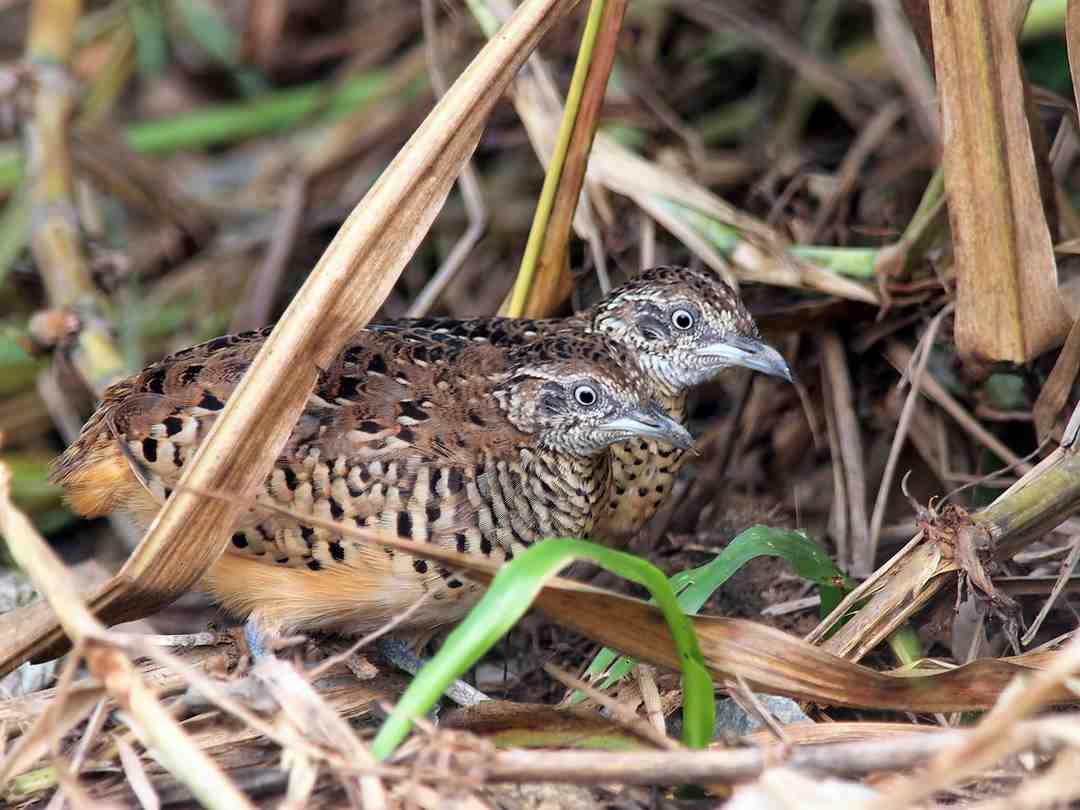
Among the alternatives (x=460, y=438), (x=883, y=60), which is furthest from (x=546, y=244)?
(x=883, y=60)

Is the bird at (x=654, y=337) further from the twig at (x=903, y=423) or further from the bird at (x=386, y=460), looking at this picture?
the twig at (x=903, y=423)

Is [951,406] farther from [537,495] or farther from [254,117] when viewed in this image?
[254,117]

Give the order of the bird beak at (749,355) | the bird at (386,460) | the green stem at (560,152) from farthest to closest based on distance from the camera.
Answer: the bird beak at (749,355)
the green stem at (560,152)
the bird at (386,460)

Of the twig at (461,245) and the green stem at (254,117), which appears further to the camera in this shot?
the green stem at (254,117)

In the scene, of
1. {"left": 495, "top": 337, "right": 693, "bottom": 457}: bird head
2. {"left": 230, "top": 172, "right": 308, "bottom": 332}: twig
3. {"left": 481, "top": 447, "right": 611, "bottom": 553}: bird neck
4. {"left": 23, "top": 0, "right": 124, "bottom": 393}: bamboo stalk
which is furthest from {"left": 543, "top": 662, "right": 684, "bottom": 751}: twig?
{"left": 230, "top": 172, "right": 308, "bottom": 332}: twig

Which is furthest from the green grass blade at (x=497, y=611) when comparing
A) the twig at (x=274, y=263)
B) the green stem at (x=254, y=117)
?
the green stem at (x=254, y=117)

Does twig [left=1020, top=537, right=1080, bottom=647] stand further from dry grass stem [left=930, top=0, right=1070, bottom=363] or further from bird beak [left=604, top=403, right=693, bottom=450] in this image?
bird beak [left=604, top=403, right=693, bottom=450]

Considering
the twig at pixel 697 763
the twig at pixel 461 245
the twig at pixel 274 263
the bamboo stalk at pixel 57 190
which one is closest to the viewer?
the twig at pixel 697 763

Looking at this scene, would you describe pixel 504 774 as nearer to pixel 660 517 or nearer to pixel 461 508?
pixel 461 508
